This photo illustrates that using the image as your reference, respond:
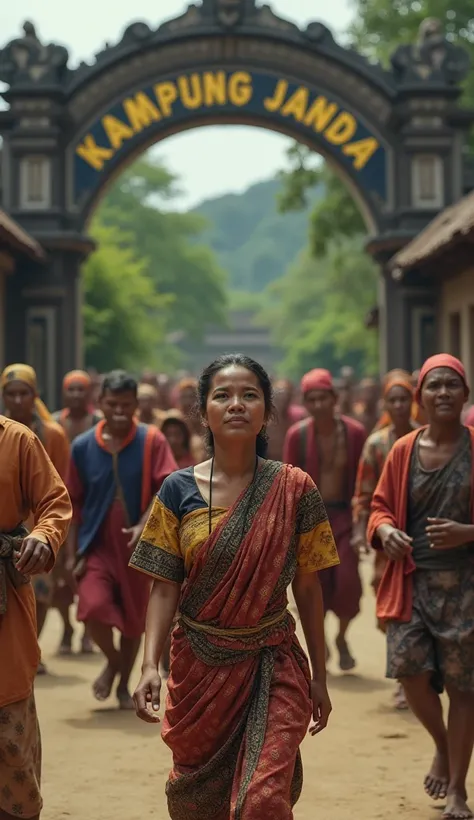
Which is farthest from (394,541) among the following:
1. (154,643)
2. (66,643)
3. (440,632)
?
(66,643)

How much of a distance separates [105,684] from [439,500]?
3.14 metres

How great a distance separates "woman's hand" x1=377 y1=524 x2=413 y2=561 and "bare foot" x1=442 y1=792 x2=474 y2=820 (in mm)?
1022

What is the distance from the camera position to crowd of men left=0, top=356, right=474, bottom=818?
5641 millimetres

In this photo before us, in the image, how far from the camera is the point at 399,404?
32.7 ft

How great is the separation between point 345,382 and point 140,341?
1668cm

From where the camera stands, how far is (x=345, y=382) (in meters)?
25.8

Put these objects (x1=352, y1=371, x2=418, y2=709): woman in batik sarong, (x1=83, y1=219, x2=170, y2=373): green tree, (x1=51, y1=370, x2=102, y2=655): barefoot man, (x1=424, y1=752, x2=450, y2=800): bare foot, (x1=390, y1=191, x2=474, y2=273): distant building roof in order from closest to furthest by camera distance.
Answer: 1. (x1=424, y1=752, x2=450, y2=800): bare foot
2. (x1=352, y1=371, x2=418, y2=709): woman in batik sarong
3. (x1=51, y1=370, x2=102, y2=655): barefoot man
4. (x1=390, y1=191, x2=474, y2=273): distant building roof
5. (x1=83, y1=219, x2=170, y2=373): green tree

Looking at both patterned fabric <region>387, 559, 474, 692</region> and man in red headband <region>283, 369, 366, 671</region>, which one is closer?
patterned fabric <region>387, 559, 474, 692</region>

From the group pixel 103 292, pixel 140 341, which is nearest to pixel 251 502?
pixel 103 292

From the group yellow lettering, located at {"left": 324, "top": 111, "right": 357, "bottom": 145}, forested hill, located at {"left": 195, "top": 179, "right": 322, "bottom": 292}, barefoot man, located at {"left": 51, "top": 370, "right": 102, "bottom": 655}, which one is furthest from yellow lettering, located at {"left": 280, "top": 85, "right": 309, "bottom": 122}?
forested hill, located at {"left": 195, "top": 179, "right": 322, "bottom": 292}

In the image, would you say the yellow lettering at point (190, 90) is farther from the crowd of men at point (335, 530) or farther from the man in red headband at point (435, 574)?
the man in red headband at point (435, 574)

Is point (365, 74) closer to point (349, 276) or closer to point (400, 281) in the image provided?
point (400, 281)

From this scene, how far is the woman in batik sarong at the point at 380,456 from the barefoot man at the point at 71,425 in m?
2.31

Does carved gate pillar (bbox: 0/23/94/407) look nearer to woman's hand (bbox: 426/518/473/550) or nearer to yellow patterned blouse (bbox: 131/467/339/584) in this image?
woman's hand (bbox: 426/518/473/550)
